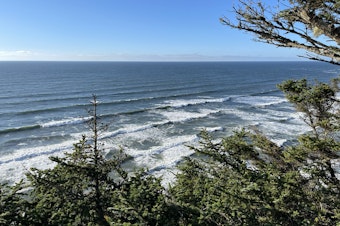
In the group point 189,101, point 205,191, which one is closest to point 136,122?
point 189,101

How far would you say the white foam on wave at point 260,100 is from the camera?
4263cm

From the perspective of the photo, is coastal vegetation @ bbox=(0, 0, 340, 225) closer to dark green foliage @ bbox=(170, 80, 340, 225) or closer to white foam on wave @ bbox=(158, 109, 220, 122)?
dark green foliage @ bbox=(170, 80, 340, 225)

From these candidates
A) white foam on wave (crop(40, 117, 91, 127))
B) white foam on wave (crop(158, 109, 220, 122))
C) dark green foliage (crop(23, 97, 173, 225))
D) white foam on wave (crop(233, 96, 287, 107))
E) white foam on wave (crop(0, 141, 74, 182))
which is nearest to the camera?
dark green foliage (crop(23, 97, 173, 225))

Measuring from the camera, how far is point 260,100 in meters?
45.4

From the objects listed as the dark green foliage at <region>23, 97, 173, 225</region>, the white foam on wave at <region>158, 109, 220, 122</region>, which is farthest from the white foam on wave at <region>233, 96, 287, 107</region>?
the dark green foliage at <region>23, 97, 173, 225</region>

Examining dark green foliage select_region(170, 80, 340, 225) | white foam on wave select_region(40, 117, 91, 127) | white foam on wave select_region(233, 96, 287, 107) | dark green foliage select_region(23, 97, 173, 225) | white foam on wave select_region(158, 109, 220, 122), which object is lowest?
white foam on wave select_region(233, 96, 287, 107)

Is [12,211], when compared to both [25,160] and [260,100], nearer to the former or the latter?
[25,160]

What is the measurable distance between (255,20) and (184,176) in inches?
288

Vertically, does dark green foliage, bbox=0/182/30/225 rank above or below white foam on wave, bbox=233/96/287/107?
above

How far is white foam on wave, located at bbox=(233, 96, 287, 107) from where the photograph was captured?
4263 centimetres

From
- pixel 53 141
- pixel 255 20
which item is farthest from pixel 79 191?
pixel 53 141

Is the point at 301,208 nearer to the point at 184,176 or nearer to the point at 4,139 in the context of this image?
the point at 184,176

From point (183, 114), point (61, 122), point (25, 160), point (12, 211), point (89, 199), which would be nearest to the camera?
point (12, 211)

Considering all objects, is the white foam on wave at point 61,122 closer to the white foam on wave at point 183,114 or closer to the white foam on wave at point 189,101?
the white foam on wave at point 183,114
